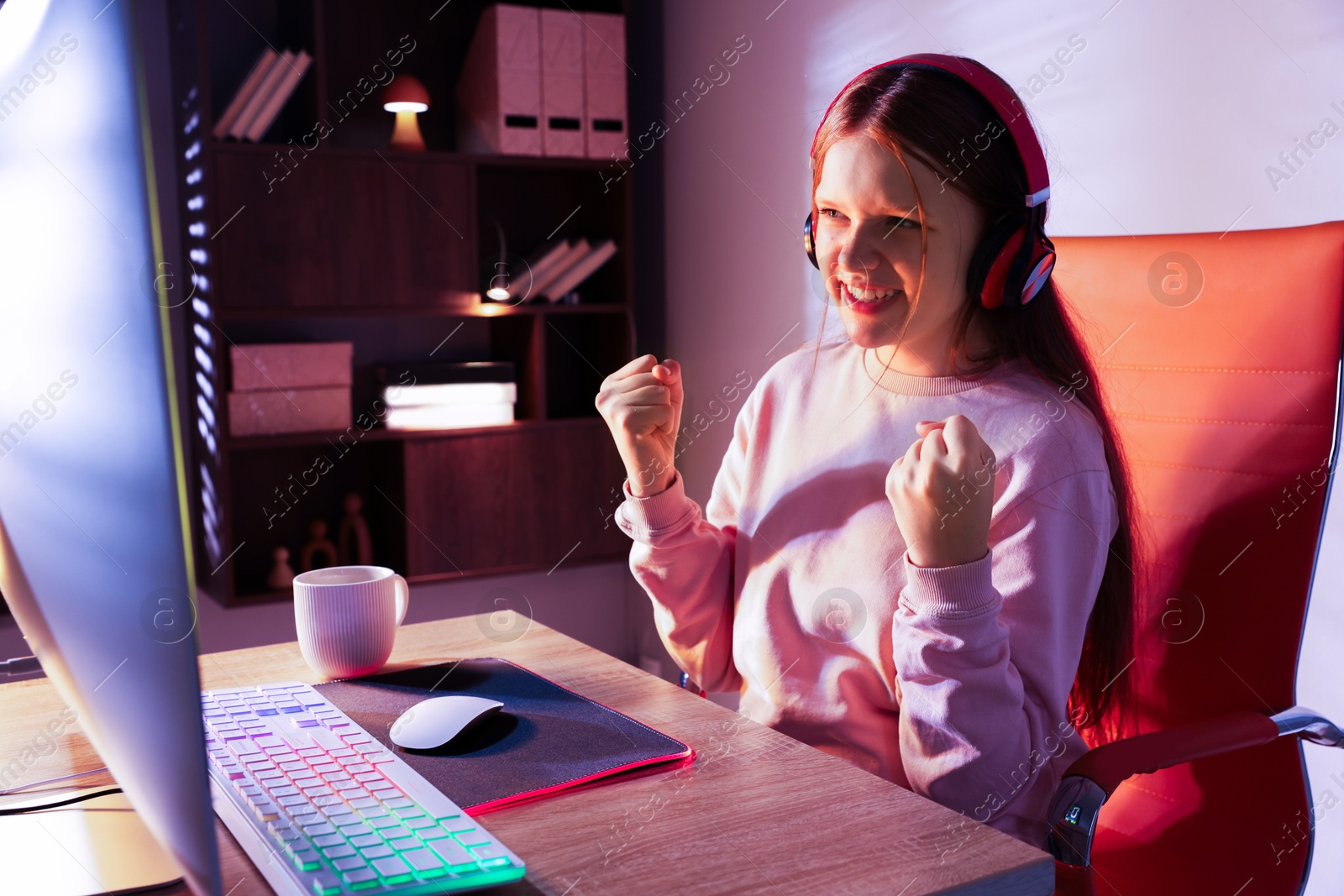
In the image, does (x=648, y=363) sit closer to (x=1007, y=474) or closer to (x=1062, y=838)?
(x=1007, y=474)


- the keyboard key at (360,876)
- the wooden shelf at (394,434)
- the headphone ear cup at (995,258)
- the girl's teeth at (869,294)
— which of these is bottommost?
the keyboard key at (360,876)

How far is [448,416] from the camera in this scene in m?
2.82

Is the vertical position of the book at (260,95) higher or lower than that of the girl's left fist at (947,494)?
higher

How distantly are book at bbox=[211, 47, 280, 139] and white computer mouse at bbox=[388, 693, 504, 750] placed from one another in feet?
6.78

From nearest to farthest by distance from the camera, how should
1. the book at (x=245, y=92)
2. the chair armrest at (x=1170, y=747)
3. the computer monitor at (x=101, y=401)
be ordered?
the computer monitor at (x=101, y=401)
the chair armrest at (x=1170, y=747)
the book at (x=245, y=92)

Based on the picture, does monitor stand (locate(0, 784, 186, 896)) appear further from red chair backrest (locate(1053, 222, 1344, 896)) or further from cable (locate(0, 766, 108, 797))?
red chair backrest (locate(1053, 222, 1344, 896))

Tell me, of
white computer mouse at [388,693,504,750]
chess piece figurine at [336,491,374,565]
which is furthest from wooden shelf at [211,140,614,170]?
white computer mouse at [388,693,504,750]

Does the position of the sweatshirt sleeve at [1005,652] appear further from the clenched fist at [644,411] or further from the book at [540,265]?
the book at [540,265]

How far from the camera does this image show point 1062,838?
2.71ft

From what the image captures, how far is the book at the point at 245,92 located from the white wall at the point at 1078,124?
42.3 inches

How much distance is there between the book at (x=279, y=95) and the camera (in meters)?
2.52

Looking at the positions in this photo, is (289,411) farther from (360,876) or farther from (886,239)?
(360,876)

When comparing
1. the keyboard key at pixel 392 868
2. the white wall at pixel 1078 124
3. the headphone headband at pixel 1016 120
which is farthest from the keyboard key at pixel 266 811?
the white wall at pixel 1078 124

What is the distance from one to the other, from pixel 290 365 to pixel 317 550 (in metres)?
0.51
